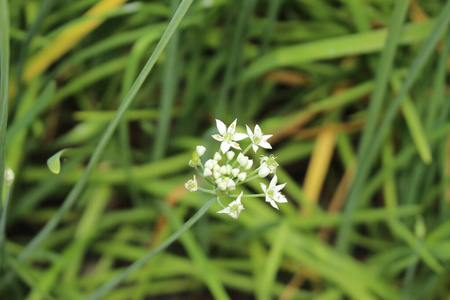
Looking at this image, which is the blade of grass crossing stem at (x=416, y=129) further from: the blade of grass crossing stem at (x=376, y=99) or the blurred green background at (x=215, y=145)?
the blade of grass crossing stem at (x=376, y=99)

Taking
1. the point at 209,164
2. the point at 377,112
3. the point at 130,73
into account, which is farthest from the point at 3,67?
the point at 377,112

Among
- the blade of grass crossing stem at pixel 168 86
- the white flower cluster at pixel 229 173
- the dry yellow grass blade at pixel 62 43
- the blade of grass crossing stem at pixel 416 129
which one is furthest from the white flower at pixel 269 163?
the dry yellow grass blade at pixel 62 43

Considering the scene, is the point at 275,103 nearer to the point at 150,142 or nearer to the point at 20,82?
the point at 150,142

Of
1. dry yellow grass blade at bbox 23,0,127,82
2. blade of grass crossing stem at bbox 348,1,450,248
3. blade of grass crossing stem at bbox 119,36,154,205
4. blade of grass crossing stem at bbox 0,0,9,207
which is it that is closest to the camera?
blade of grass crossing stem at bbox 0,0,9,207

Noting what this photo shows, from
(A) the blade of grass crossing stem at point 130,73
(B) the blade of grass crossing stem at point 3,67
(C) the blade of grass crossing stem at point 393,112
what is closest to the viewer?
(B) the blade of grass crossing stem at point 3,67

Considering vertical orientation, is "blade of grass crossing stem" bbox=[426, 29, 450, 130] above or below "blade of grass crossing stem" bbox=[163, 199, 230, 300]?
above

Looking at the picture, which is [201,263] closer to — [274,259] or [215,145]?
[274,259]

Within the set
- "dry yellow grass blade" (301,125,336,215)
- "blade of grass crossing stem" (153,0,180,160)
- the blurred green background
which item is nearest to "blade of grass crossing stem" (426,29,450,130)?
the blurred green background

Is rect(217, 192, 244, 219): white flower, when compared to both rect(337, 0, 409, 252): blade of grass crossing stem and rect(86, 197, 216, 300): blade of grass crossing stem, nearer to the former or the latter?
rect(86, 197, 216, 300): blade of grass crossing stem
